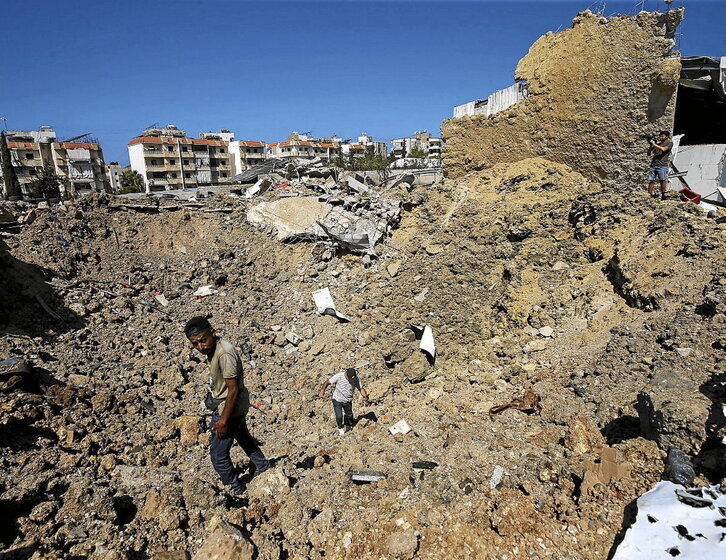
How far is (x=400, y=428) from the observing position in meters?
4.43

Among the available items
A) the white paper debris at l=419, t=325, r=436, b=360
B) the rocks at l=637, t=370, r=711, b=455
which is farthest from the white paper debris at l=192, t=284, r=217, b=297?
the rocks at l=637, t=370, r=711, b=455

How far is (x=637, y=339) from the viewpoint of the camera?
13.6ft

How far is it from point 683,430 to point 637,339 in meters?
1.62

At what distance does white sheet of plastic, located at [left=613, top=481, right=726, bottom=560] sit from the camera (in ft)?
6.31

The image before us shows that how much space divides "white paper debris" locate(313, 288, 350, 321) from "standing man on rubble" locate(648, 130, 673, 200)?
219 inches

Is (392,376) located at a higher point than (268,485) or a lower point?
lower

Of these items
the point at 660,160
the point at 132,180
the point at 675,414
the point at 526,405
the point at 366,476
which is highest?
the point at 132,180

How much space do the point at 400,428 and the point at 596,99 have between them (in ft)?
21.1

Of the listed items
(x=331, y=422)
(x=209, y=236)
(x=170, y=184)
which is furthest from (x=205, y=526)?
(x=170, y=184)

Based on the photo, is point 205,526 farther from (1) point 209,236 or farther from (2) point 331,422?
(1) point 209,236

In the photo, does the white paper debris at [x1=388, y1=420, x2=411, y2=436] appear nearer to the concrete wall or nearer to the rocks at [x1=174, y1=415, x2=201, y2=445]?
the rocks at [x1=174, y1=415, x2=201, y2=445]

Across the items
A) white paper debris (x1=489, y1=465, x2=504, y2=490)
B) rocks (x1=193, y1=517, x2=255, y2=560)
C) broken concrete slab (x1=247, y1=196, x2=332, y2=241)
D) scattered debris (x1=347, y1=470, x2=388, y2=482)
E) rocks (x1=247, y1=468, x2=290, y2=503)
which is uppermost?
broken concrete slab (x1=247, y1=196, x2=332, y2=241)

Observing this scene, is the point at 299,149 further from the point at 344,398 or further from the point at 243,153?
the point at 344,398

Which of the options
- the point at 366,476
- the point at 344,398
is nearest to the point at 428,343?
the point at 344,398
